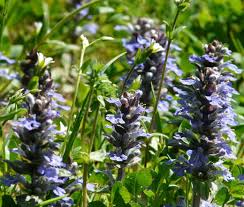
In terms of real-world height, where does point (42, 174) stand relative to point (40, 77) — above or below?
below

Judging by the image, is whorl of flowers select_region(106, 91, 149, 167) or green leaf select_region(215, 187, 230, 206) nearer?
whorl of flowers select_region(106, 91, 149, 167)

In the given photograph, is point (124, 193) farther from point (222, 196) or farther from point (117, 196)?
point (222, 196)

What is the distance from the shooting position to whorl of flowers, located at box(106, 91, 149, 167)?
2.42 meters

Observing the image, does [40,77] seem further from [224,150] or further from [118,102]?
[224,150]

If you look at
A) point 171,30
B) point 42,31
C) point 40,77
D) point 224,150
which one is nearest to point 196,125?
point 224,150

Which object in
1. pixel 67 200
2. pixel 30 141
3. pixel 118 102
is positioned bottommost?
pixel 67 200

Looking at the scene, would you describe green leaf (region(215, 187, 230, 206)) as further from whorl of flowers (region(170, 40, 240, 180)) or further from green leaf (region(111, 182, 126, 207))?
green leaf (region(111, 182, 126, 207))

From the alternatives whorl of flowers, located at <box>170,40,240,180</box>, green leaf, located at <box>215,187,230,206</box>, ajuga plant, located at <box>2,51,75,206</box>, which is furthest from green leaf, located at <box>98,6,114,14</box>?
ajuga plant, located at <box>2,51,75,206</box>

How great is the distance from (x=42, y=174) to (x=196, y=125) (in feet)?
2.02

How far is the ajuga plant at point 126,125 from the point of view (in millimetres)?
2416

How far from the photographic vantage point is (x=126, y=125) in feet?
7.99

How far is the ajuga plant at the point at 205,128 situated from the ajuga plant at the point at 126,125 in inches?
6.5

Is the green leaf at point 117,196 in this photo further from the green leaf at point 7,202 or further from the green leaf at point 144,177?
the green leaf at point 7,202

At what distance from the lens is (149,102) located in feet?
11.2
